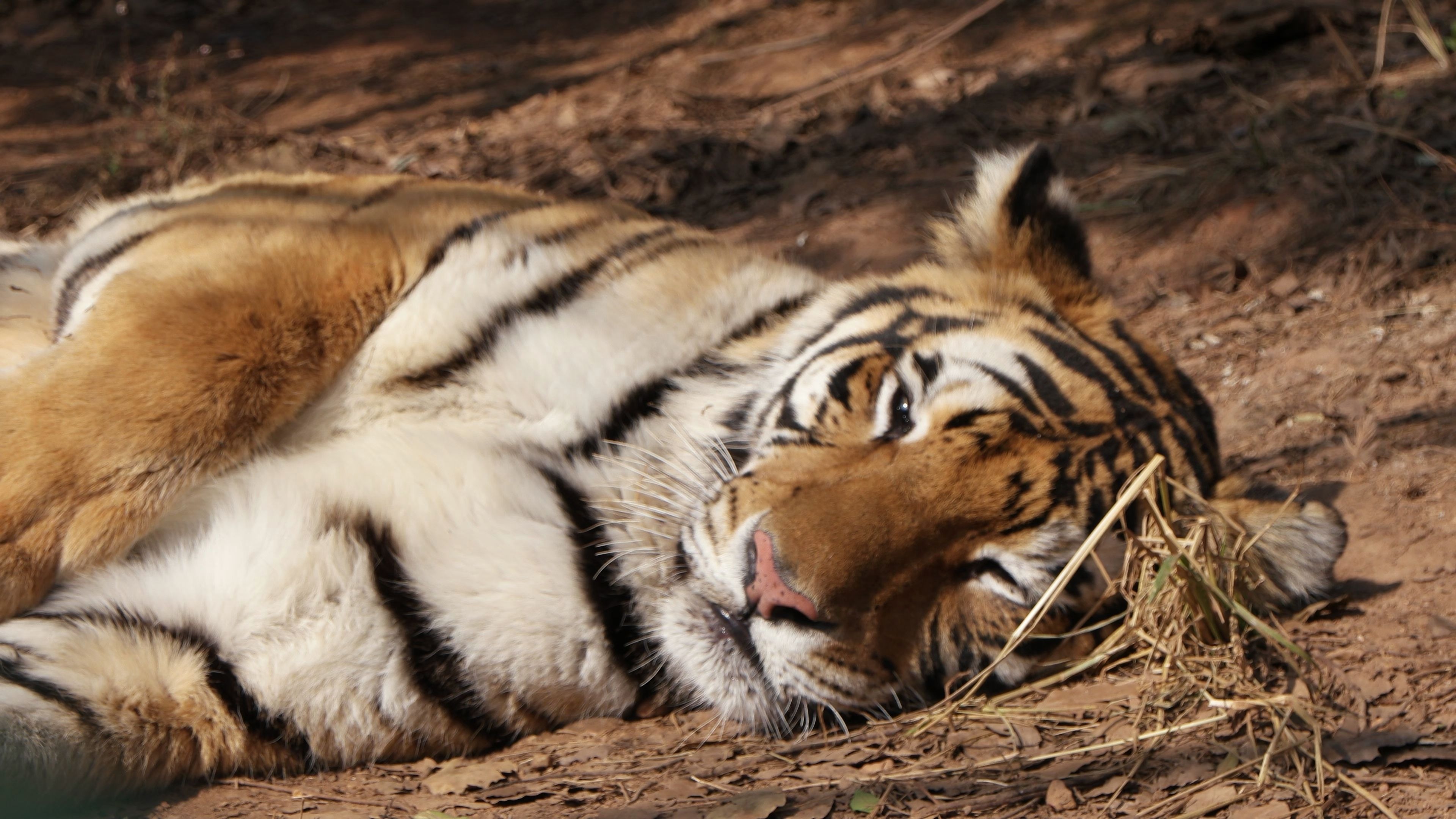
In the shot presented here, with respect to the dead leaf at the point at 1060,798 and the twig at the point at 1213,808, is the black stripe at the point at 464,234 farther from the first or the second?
the twig at the point at 1213,808

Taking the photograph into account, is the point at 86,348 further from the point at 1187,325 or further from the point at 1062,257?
the point at 1187,325

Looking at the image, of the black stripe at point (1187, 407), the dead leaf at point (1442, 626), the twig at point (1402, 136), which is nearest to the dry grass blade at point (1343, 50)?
the twig at point (1402, 136)

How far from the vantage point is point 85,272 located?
2.74 m

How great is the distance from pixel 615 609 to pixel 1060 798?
0.94 meters

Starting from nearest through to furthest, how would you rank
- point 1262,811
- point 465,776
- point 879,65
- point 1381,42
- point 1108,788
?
1. point 1262,811
2. point 1108,788
3. point 465,776
4. point 1381,42
5. point 879,65

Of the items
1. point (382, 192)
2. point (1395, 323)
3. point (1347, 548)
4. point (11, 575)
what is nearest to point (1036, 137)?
point (1395, 323)

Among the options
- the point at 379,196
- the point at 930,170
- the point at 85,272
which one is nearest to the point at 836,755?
the point at 379,196

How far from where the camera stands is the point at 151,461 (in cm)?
228

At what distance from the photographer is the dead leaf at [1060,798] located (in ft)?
6.56

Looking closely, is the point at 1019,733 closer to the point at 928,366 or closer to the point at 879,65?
the point at 928,366

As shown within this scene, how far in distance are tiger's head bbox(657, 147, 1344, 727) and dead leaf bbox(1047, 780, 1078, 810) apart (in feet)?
1.14

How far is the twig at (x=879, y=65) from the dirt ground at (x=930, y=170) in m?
0.03

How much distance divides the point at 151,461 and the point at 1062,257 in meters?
2.09

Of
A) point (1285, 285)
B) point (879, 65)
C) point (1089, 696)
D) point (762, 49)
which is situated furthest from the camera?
point (762, 49)
